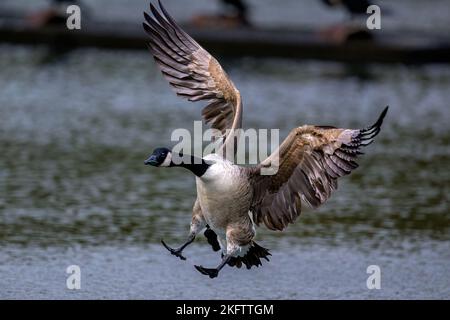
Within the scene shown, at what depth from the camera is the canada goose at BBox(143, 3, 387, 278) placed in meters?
9.10

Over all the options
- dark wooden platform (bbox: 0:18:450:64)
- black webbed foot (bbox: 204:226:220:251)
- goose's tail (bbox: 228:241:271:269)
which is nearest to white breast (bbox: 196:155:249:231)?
goose's tail (bbox: 228:241:271:269)

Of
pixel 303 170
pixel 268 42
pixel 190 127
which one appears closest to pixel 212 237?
pixel 303 170

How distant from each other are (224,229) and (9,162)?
5710 millimetres

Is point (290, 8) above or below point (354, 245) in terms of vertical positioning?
above

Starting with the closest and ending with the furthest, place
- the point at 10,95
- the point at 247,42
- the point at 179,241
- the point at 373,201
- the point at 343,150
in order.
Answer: the point at 343,150 < the point at 179,241 < the point at 373,201 < the point at 10,95 < the point at 247,42

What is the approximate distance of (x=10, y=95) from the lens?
61.7ft

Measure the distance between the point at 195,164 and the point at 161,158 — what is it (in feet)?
0.77

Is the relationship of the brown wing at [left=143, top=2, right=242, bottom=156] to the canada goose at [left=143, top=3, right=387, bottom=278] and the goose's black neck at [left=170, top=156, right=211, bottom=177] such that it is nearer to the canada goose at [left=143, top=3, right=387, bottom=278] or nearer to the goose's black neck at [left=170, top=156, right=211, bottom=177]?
the canada goose at [left=143, top=3, right=387, bottom=278]

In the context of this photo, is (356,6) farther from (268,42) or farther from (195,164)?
(195,164)

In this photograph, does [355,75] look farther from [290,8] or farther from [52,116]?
[290,8]

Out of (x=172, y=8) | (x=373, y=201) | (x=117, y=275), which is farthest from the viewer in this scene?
(x=172, y=8)

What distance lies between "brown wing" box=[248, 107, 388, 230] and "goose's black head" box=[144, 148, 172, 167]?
0.67 m

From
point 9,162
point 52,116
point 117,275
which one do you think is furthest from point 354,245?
point 52,116

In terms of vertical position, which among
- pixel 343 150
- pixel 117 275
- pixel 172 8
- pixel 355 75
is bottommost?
pixel 117 275
